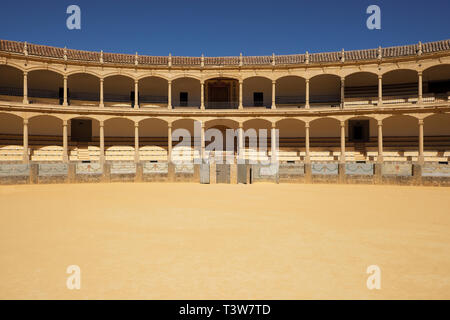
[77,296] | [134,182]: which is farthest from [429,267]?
[134,182]

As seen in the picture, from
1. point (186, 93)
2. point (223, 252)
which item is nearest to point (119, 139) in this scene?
point (186, 93)

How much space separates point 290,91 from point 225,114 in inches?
299

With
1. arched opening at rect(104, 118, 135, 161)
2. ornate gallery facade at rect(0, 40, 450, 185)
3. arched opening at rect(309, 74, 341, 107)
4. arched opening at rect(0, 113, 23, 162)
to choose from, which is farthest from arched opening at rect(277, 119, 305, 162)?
arched opening at rect(0, 113, 23, 162)

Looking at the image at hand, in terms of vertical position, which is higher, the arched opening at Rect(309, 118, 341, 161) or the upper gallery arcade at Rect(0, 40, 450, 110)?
the upper gallery arcade at Rect(0, 40, 450, 110)

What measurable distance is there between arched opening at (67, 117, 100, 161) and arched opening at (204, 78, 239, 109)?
406 inches

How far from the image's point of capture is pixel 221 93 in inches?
1125

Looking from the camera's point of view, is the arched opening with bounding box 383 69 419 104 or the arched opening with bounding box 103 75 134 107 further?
the arched opening with bounding box 103 75 134 107

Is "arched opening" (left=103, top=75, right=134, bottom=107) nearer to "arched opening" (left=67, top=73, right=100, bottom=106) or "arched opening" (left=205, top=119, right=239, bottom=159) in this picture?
"arched opening" (left=67, top=73, right=100, bottom=106)

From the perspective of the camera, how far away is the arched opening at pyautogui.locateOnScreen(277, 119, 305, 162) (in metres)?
27.1

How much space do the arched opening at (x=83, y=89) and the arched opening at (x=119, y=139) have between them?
2.38 meters

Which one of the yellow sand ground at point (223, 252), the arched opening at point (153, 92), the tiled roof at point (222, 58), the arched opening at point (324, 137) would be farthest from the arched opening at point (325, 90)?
the yellow sand ground at point (223, 252)

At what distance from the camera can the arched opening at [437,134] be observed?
23969 mm

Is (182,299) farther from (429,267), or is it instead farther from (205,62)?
(205,62)

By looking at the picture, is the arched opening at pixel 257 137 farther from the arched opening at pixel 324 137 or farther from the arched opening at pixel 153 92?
the arched opening at pixel 153 92
